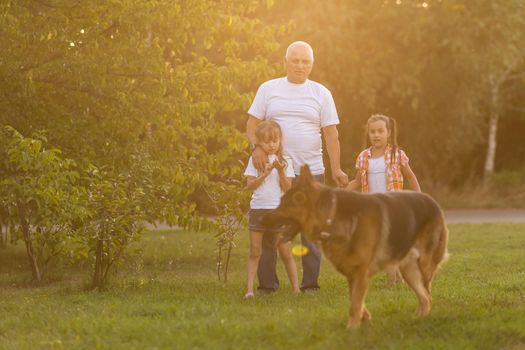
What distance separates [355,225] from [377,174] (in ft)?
9.35

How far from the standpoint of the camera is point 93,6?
10.7 metres

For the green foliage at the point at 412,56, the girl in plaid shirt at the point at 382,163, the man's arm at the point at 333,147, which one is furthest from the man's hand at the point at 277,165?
the green foliage at the point at 412,56

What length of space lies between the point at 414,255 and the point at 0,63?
232 inches

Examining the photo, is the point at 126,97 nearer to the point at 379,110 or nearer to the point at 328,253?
Answer: the point at 328,253

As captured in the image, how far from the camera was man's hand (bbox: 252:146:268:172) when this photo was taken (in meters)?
8.21

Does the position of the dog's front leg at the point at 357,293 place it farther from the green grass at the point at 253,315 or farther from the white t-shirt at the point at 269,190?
the white t-shirt at the point at 269,190

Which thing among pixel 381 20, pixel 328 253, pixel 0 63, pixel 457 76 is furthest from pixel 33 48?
pixel 457 76

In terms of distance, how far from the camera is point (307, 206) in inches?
250

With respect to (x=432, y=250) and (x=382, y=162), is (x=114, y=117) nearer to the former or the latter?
(x=382, y=162)

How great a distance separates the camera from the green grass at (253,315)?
6.26 metres

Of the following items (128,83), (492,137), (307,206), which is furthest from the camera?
(492,137)

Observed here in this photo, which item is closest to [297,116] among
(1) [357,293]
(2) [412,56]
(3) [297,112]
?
(3) [297,112]

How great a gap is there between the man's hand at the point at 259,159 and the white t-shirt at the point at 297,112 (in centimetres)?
37

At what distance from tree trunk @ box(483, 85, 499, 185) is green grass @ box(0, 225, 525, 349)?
50.6ft
